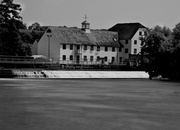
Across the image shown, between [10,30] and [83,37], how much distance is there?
32.4 metres

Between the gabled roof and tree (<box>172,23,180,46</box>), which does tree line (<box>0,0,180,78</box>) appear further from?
the gabled roof

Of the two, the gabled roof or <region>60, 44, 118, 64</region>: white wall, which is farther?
the gabled roof

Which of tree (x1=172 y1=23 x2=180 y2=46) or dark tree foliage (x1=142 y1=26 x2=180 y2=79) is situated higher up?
tree (x1=172 y1=23 x2=180 y2=46)

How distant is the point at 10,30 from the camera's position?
8312 cm

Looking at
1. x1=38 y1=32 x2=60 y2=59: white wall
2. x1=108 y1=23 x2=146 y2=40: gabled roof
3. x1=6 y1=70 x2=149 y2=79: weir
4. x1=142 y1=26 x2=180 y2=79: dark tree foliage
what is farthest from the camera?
x1=108 y1=23 x2=146 y2=40: gabled roof

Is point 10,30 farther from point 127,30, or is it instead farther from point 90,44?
point 127,30

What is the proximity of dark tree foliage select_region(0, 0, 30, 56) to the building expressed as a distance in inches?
625

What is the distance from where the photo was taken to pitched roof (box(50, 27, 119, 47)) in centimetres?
10847

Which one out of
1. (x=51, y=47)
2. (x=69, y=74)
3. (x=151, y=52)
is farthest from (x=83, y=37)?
(x=69, y=74)

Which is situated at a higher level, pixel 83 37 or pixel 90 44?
pixel 83 37

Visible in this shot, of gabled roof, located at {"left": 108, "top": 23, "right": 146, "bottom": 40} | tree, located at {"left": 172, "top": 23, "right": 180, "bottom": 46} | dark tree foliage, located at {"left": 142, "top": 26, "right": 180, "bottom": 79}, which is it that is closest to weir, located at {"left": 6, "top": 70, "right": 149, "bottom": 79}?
dark tree foliage, located at {"left": 142, "top": 26, "right": 180, "bottom": 79}

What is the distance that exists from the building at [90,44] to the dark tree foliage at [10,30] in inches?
625

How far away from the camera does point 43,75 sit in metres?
75.8

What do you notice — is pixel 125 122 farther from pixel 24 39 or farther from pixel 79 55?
pixel 79 55
